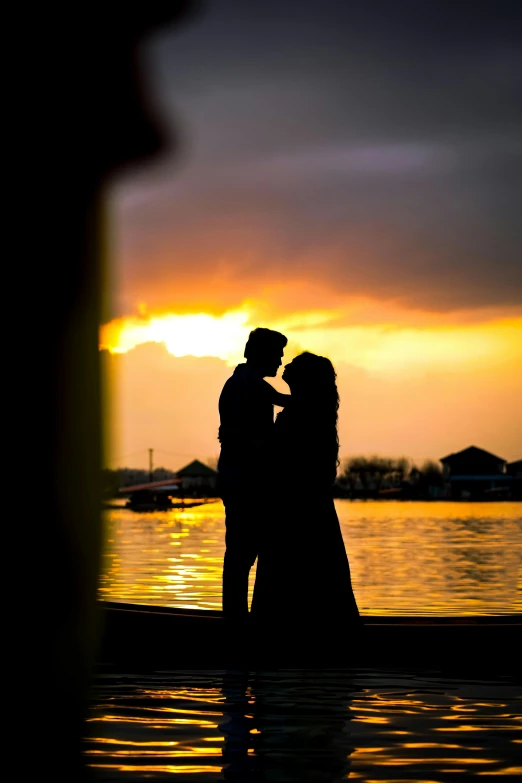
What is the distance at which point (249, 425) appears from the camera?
8.13m

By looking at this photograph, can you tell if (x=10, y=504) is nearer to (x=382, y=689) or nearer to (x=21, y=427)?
(x=21, y=427)

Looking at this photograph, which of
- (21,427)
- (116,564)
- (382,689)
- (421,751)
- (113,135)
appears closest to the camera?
(21,427)

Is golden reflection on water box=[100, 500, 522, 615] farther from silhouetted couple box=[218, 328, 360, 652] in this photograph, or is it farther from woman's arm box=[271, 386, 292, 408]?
woman's arm box=[271, 386, 292, 408]

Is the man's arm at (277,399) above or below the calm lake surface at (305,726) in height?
above

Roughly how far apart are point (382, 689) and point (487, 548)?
1070 inches

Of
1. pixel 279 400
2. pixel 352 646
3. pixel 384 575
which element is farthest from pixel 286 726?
pixel 384 575

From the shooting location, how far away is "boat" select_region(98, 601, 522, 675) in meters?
8.47

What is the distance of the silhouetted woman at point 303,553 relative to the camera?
8297mm

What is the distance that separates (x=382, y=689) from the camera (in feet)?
25.8

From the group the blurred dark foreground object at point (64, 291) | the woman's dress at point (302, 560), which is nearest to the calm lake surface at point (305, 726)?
the woman's dress at point (302, 560)

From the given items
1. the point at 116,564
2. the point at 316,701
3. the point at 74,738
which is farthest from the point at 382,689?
the point at 116,564

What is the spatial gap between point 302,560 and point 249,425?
1059mm

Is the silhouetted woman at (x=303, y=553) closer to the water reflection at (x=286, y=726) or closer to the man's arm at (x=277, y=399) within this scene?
the man's arm at (x=277, y=399)

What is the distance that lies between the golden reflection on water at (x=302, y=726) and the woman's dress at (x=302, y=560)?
14.0 inches
